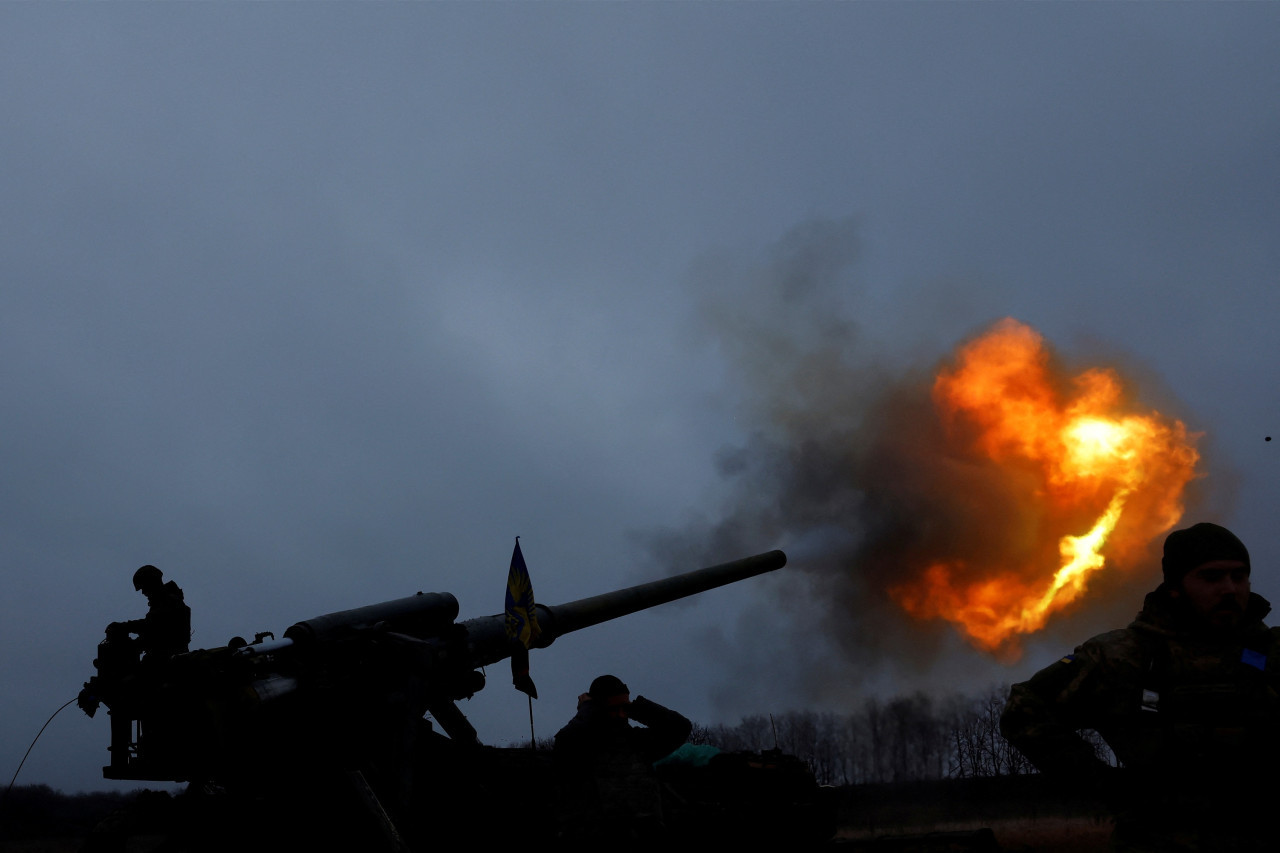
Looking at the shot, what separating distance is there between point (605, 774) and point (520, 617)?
3.08 metres

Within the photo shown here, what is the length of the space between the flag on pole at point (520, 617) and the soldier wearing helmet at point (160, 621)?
10.2ft

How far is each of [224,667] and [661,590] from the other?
21.8 ft

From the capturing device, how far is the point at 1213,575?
12.9 feet

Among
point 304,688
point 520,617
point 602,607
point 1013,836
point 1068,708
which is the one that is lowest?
point 1013,836

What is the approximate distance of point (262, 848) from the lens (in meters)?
7.64

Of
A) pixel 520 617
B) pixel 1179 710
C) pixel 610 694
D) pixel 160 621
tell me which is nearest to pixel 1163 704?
pixel 1179 710

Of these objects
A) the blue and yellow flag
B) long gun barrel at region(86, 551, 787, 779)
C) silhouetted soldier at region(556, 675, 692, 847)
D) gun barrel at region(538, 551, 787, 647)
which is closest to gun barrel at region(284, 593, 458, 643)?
long gun barrel at region(86, 551, 787, 779)

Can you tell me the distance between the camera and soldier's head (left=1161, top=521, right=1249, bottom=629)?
3914 mm

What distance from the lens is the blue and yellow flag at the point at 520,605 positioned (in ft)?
32.5

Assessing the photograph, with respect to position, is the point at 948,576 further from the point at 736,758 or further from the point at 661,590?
the point at 736,758

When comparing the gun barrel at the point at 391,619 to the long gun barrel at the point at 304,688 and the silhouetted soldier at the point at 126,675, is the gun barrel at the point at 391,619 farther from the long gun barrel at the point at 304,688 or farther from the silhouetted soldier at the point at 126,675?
the silhouetted soldier at the point at 126,675

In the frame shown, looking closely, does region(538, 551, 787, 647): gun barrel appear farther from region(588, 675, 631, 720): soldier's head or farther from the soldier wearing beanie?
the soldier wearing beanie


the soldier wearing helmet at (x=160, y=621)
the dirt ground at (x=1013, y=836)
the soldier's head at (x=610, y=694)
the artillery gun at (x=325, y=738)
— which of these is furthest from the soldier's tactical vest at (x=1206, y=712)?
the dirt ground at (x=1013, y=836)

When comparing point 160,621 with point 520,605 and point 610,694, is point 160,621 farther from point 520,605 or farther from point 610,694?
point 610,694
